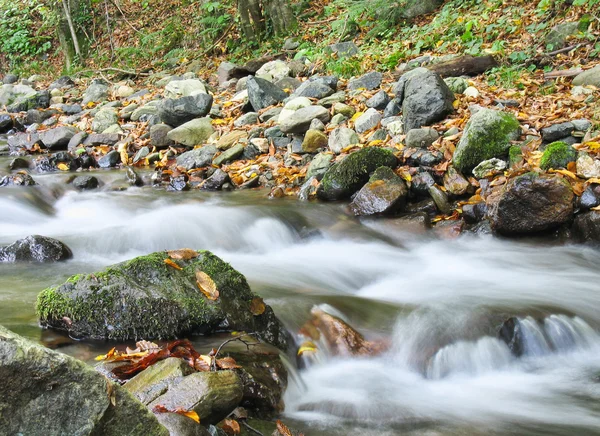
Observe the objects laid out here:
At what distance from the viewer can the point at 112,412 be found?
5.52ft

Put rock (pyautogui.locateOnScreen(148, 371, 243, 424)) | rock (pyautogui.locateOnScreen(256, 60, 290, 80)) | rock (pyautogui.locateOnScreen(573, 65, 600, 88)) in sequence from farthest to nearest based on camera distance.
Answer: rock (pyautogui.locateOnScreen(256, 60, 290, 80)) → rock (pyautogui.locateOnScreen(573, 65, 600, 88)) → rock (pyautogui.locateOnScreen(148, 371, 243, 424))

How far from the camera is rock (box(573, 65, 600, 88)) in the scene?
8078mm

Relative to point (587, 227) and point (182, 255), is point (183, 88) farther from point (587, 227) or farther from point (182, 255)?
point (182, 255)

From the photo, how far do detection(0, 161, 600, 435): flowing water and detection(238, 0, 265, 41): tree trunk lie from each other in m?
8.58

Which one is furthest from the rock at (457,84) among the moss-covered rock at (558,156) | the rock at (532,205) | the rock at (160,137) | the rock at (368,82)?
the rock at (160,137)

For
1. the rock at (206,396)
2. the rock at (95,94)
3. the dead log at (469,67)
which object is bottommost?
the rock at (206,396)

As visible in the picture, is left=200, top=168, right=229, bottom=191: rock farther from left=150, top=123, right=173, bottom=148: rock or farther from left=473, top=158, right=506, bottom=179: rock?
left=473, top=158, right=506, bottom=179: rock

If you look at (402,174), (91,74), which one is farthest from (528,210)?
(91,74)

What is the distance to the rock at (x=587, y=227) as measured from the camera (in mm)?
5789

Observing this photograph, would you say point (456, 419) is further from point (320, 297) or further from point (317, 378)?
point (320, 297)

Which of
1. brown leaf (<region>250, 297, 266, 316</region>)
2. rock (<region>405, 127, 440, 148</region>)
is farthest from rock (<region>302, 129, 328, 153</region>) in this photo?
brown leaf (<region>250, 297, 266, 316</region>)

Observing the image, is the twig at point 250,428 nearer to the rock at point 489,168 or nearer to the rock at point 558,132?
the rock at point 489,168

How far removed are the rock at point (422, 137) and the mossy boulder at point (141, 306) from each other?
450cm

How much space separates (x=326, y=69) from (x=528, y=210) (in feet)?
23.3
